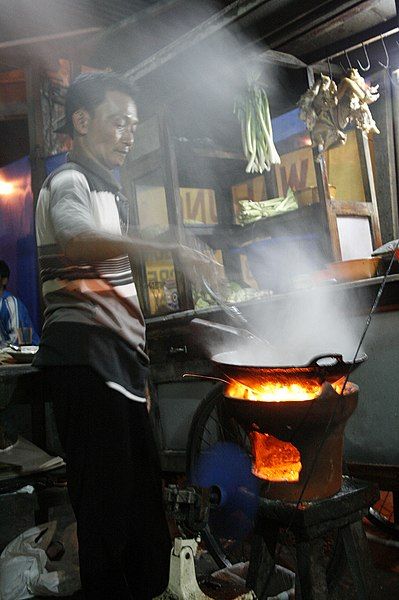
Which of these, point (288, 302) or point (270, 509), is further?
point (288, 302)

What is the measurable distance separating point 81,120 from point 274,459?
207 centimetres

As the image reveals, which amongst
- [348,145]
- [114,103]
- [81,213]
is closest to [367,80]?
[348,145]

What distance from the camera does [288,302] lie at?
14.5 feet

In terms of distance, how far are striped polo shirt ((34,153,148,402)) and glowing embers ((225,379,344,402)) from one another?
2.02 feet

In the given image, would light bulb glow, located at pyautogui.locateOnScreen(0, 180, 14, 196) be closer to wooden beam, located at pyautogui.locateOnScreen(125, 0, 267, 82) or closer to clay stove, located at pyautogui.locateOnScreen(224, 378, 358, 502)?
wooden beam, located at pyautogui.locateOnScreen(125, 0, 267, 82)

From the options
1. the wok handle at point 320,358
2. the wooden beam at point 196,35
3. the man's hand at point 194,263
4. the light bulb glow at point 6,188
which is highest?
the light bulb glow at point 6,188

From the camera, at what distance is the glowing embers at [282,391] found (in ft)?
7.87

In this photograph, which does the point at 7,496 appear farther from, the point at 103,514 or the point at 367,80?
the point at 367,80

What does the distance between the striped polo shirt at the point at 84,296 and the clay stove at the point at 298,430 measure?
2.06 ft

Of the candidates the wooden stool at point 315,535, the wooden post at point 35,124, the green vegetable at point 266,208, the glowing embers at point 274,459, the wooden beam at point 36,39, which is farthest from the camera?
the wooden post at point 35,124

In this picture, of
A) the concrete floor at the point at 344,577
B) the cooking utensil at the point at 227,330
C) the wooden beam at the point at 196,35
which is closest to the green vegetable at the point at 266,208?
the wooden beam at the point at 196,35

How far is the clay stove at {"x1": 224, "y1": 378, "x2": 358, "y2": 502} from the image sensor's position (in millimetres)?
2289

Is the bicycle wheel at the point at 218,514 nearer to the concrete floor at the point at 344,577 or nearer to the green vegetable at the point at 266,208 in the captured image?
the concrete floor at the point at 344,577

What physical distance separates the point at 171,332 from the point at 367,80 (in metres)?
3.67
